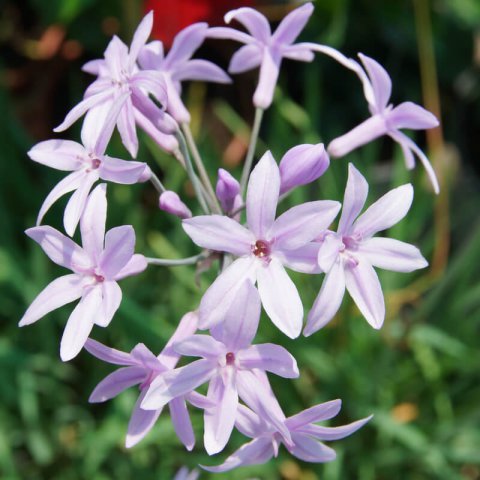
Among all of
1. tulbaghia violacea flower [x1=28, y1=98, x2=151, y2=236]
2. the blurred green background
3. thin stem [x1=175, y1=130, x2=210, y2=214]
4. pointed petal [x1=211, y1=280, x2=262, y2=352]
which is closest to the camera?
pointed petal [x1=211, y1=280, x2=262, y2=352]

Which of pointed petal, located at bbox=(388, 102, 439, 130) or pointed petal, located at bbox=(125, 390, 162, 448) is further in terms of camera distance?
pointed petal, located at bbox=(388, 102, 439, 130)

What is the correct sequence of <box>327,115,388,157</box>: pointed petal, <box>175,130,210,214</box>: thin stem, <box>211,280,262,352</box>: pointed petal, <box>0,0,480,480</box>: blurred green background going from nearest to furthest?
<box>211,280,262,352</box>: pointed petal, <box>175,130,210,214</box>: thin stem, <box>327,115,388,157</box>: pointed petal, <box>0,0,480,480</box>: blurred green background

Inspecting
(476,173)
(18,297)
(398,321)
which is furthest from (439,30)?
(18,297)

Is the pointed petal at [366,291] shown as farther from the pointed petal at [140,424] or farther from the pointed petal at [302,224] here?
the pointed petal at [140,424]

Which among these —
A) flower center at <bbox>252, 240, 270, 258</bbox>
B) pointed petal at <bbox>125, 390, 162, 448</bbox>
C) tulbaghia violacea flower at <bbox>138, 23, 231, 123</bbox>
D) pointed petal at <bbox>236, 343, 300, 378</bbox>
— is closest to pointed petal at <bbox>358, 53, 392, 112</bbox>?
tulbaghia violacea flower at <bbox>138, 23, 231, 123</bbox>

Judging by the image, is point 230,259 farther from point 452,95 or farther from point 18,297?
point 452,95

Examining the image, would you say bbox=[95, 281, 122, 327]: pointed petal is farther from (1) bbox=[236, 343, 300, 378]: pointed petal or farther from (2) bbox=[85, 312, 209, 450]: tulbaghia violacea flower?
(1) bbox=[236, 343, 300, 378]: pointed petal

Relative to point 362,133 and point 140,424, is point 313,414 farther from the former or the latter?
point 362,133

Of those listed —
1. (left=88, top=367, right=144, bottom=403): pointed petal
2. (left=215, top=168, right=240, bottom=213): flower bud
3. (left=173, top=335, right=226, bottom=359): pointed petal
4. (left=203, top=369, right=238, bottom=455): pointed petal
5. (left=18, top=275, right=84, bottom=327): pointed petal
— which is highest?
(left=215, top=168, right=240, bottom=213): flower bud
